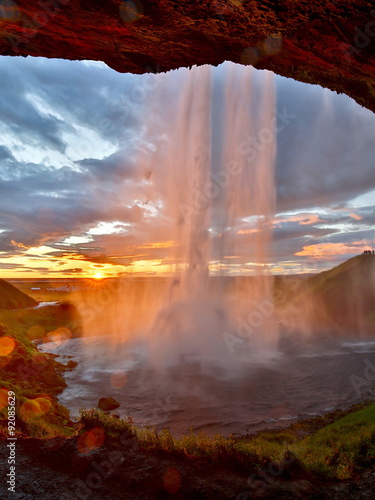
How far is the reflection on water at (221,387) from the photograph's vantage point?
20.3m

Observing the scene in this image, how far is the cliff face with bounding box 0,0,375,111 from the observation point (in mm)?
6496

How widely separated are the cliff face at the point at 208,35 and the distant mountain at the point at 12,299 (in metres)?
63.7

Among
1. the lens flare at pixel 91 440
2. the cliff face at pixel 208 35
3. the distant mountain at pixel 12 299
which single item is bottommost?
the lens flare at pixel 91 440

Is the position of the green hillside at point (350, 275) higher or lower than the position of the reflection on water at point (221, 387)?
higher

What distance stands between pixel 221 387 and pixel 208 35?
26.3 metres

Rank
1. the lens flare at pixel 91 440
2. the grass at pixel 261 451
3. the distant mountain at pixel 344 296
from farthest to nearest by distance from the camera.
Answer: the distant mountain at pixel 344 296 < the lens flare at pixel 91 440 < the grass at pixel 261 451

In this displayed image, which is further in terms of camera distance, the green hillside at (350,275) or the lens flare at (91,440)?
the green hillside at (350,275)

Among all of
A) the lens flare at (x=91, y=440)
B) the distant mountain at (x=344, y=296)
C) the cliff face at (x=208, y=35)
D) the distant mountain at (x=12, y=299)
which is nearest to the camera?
the cliff face at (x=208, y=35)

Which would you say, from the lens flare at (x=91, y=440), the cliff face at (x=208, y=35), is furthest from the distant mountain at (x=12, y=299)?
the cliff face at (x=208, y=35)

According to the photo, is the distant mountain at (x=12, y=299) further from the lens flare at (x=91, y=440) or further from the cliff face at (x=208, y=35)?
the cliff face at (x=208, y=35)

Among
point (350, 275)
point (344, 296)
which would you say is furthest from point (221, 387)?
point (350, 275)

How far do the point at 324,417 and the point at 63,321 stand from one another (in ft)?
174

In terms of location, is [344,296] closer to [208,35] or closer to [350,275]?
[350,275]

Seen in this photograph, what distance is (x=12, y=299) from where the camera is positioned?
66062mm
